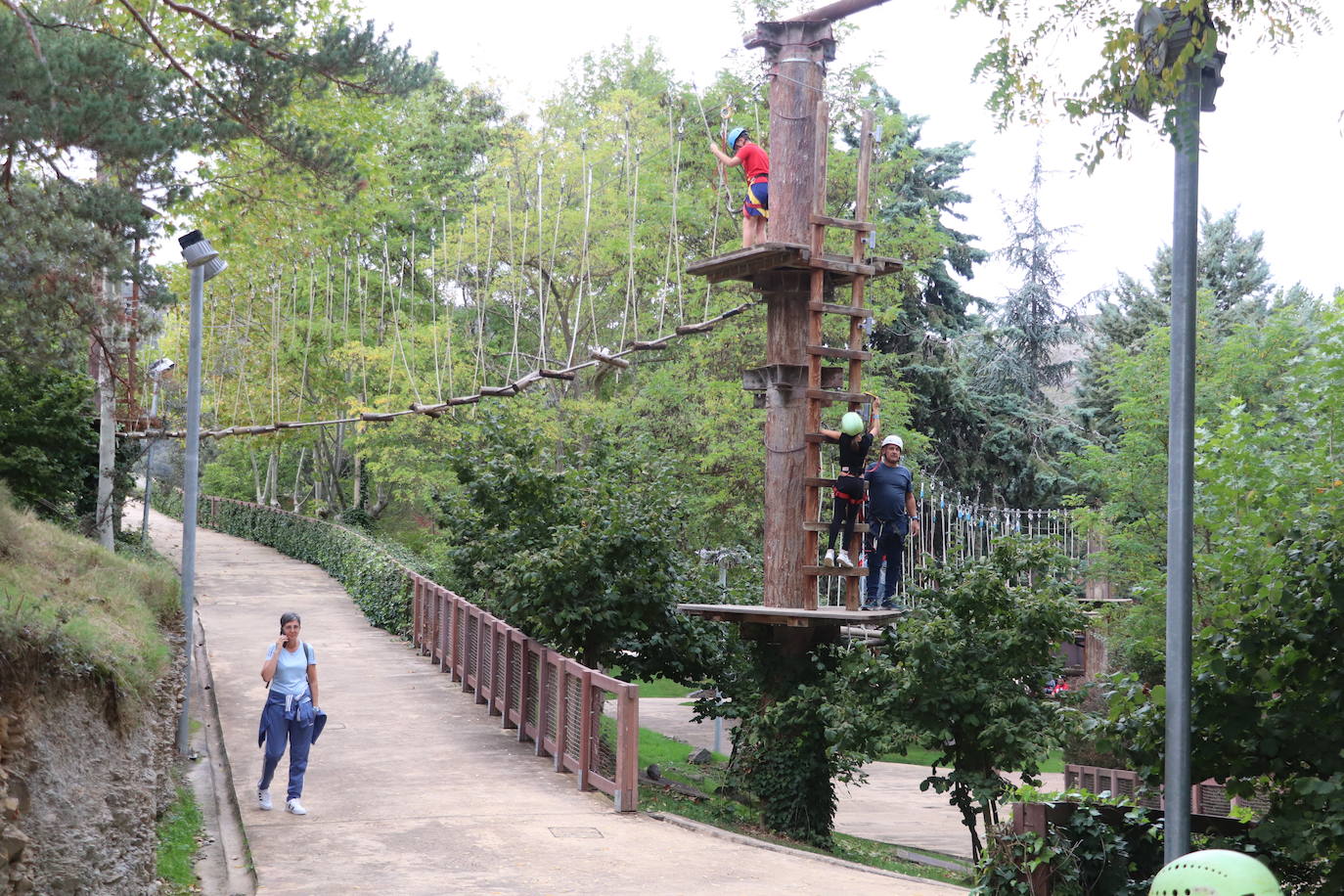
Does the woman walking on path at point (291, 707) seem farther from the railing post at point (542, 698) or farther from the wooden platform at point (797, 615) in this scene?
the wooden platform at point (797, 615)

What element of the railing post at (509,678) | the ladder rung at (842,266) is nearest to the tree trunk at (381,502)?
the railing post at (509,678)

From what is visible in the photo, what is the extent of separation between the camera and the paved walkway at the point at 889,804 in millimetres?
20422

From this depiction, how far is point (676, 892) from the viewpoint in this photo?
9.69 m

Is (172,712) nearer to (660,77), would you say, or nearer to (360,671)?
(360,671)

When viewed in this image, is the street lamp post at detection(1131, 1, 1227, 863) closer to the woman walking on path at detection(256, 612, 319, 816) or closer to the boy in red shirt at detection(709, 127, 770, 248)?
the woman walking on path at detection(256, 612, 319, 816)

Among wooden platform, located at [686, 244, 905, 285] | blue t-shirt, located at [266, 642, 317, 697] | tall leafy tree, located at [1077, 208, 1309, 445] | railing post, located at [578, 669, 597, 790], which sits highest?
tall leafy tree, located at [1077, 208, 1309, 445]

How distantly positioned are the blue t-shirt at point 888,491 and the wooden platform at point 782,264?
8.10 feet

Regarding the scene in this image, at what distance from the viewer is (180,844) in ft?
33.5

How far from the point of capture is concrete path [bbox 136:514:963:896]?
9922 millimetres

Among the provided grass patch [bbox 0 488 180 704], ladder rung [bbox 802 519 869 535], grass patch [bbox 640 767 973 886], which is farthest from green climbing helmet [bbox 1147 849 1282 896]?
ladder rung [bbox 802 519 869 535]

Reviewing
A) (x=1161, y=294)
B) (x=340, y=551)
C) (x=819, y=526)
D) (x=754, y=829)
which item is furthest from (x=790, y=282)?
(x=1161, y=294)

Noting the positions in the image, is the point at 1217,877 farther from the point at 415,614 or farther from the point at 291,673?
the point at 415,614

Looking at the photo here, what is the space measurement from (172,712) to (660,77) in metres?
33.2

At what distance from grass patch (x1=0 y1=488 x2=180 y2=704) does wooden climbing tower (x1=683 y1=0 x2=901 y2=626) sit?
655 cm
